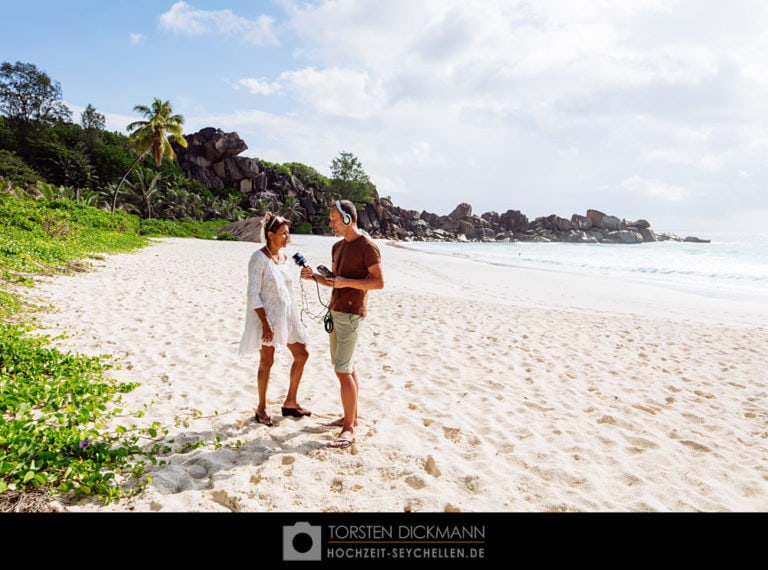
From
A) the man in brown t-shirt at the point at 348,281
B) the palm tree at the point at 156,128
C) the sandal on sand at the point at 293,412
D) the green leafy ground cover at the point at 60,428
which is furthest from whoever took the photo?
the palm tree at the point at 156,128

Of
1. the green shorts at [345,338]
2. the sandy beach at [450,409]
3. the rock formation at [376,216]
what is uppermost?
the rock formation at [376,216]

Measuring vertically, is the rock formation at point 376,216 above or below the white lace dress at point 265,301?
above

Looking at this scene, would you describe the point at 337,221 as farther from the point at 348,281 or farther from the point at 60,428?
the point at 60,428

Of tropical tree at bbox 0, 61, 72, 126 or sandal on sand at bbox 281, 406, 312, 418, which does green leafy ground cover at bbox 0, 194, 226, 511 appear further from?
tropical tree at bbox 0, 61, 72, 126

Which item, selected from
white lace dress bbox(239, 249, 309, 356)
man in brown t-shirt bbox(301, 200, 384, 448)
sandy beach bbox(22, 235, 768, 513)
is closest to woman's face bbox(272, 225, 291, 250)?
white lace dress bbox(239, 249, 309, 356)

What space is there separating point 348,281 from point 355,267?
164 mm

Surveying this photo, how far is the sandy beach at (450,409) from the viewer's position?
311 cm

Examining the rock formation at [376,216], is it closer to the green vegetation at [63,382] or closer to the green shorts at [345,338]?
the green vegetation at [63,382]

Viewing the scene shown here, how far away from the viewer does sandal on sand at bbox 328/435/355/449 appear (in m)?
3.70

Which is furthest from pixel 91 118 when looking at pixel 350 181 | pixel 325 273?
pixel 325 273
